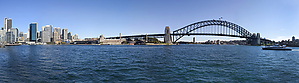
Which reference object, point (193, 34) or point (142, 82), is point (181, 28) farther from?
point (142, 82)

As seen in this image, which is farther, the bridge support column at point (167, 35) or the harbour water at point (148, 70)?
the bridge support column at point (167, 35)

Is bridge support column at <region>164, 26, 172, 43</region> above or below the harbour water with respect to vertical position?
above

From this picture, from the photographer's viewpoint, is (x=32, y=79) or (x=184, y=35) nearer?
(x=32, y=79)

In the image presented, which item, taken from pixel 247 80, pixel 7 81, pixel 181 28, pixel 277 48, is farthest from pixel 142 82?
pixel 181 28

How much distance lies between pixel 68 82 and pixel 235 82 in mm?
9385

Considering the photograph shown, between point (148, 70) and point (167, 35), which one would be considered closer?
point (148, 70)

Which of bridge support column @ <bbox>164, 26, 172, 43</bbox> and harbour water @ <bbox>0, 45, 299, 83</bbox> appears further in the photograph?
bridge support column @ <bbox>164, 26, 172, 43</bbox>

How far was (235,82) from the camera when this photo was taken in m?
10.4

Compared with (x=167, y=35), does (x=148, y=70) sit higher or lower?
lower

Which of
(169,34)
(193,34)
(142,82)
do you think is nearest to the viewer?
(142,82)

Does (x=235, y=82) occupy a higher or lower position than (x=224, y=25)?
lower

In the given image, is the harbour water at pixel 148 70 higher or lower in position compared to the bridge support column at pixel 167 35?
lower

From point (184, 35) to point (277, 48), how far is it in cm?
7736

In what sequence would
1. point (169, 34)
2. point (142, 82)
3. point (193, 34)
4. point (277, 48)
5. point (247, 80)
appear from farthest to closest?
point (169, 34)
point (193, 34)
point (277, 48)
point (247, 80)
point (142, 82)
